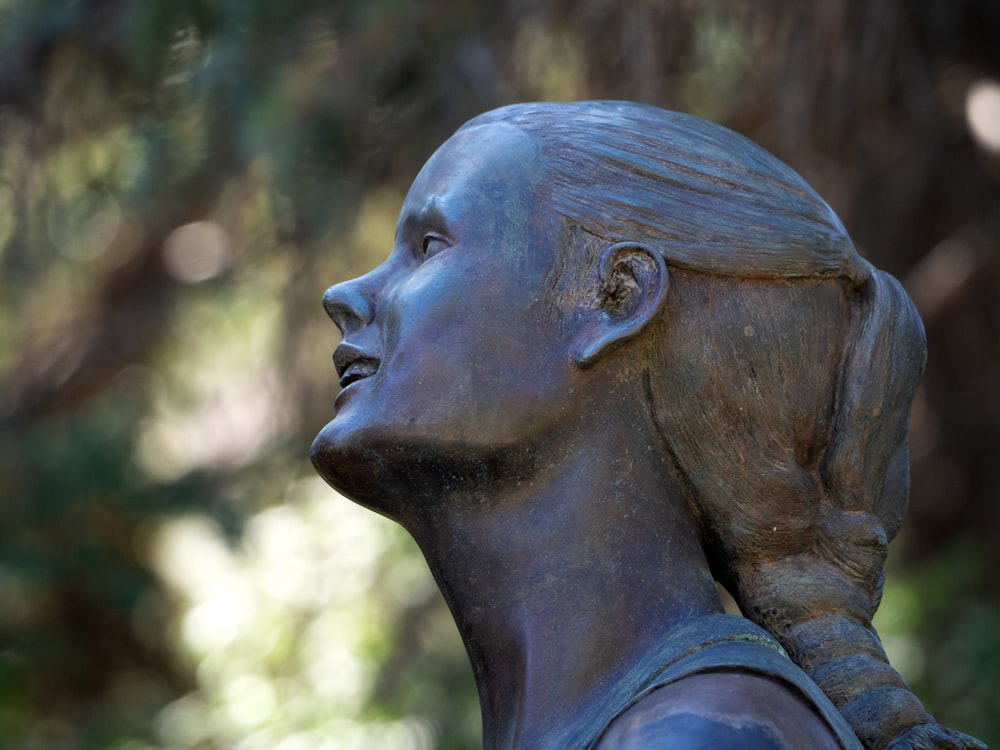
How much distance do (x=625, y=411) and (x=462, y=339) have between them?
0.93ft

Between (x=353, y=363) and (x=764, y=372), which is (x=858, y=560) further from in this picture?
(x=353, y=363)

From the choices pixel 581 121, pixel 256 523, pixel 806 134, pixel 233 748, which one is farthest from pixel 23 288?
pixel 581 121

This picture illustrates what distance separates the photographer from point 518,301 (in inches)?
93.8

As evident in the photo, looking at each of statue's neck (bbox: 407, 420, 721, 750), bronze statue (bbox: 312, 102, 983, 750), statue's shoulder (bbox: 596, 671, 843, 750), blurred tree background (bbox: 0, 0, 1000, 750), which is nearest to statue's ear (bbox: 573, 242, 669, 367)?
bronze statue (bbox: 312, 102, 983, 750)

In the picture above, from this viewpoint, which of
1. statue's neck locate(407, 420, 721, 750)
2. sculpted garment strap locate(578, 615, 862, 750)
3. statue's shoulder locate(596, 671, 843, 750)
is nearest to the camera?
statue's shoulder locate(596, 671, 843, 750)

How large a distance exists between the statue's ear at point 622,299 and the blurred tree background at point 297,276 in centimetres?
223

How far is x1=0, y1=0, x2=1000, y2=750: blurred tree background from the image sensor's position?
480cm

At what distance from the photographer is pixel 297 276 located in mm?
5375

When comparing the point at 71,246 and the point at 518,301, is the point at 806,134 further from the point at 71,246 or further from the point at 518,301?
the point at 71,246

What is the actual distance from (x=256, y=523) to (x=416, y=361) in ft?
16.3

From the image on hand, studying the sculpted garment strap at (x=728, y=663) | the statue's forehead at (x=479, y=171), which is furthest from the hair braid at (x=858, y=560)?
the statue's forehead at (x=479, y=171)

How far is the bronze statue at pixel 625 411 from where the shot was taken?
231 cm

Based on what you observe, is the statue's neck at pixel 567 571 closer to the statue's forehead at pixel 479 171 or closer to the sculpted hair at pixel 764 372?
the sculpted hair at pixel 764 372

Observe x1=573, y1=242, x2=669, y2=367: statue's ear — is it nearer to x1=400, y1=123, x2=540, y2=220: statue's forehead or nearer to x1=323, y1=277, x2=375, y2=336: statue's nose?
x1=400, y1=123, x2=540, y2=220: statue's forehead
